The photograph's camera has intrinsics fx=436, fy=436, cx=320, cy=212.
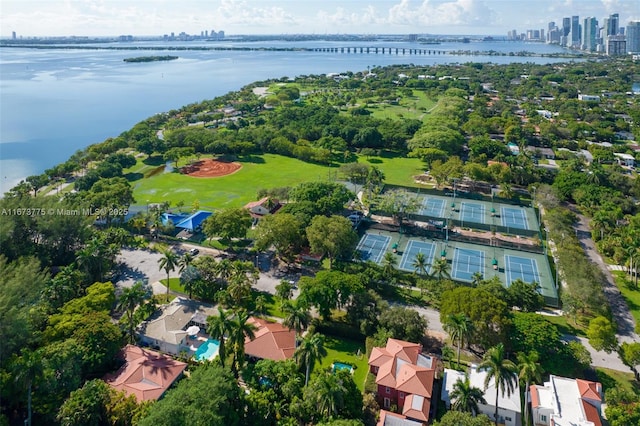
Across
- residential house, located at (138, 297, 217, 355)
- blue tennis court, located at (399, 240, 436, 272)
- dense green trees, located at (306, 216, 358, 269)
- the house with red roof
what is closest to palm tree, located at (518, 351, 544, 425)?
the house with red roof

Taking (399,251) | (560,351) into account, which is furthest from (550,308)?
(399,251)

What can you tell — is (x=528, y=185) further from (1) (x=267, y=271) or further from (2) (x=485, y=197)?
Result: (1) (x=267, y=271)

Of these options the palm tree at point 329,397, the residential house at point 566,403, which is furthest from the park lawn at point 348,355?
the residential house at point 566,403

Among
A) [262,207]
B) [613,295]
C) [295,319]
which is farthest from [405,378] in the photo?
[262,207]

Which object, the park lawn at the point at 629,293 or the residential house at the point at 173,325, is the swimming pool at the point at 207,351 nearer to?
the residential house at the point at 173,325

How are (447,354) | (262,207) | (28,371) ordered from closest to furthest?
1. (28,371)
2. (447,354)
3. (262,207)

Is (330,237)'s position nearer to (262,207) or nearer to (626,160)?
(262,207)

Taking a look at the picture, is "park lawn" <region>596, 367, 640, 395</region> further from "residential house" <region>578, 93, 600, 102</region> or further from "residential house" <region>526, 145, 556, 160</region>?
"residential house" <region>578, 93, 600, 102</region>
